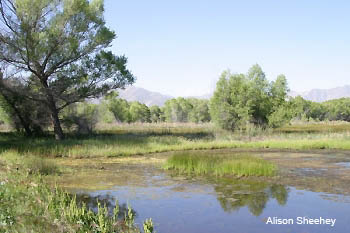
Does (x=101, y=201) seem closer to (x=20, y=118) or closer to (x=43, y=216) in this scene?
(x=43, y=216)

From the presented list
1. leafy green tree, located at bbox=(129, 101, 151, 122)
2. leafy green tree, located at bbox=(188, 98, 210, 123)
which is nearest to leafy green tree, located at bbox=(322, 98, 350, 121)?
leafy green tree, located at bbox=(188, 98, 210, 123)

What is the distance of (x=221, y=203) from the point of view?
10.6 m

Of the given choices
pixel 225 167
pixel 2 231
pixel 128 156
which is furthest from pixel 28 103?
pixel 2 231

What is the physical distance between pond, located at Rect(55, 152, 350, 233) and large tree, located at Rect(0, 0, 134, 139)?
506 inches

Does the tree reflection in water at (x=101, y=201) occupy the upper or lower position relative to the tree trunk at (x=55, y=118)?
lower

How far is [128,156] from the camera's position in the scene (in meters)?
23.7

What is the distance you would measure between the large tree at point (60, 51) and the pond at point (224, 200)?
1286 centimetres

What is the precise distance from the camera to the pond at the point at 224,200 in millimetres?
8609

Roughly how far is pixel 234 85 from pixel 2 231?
38.0 m

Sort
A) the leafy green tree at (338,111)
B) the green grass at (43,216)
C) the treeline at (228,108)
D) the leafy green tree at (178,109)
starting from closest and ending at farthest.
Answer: the green grass at (43,216)
the treeline at (228,108)
the leafy green tree at (338,111)
the leafy green tree at (178,109)

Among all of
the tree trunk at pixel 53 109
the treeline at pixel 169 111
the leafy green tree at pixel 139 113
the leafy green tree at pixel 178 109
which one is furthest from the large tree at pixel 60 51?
the leafy green tree at pixel 178 109

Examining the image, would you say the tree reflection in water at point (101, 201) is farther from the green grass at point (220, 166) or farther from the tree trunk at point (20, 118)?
the tree trunk at point (20, 118)

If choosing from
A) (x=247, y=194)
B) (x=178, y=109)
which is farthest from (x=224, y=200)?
(x=178, y=109)

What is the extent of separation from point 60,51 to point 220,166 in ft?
53.2
